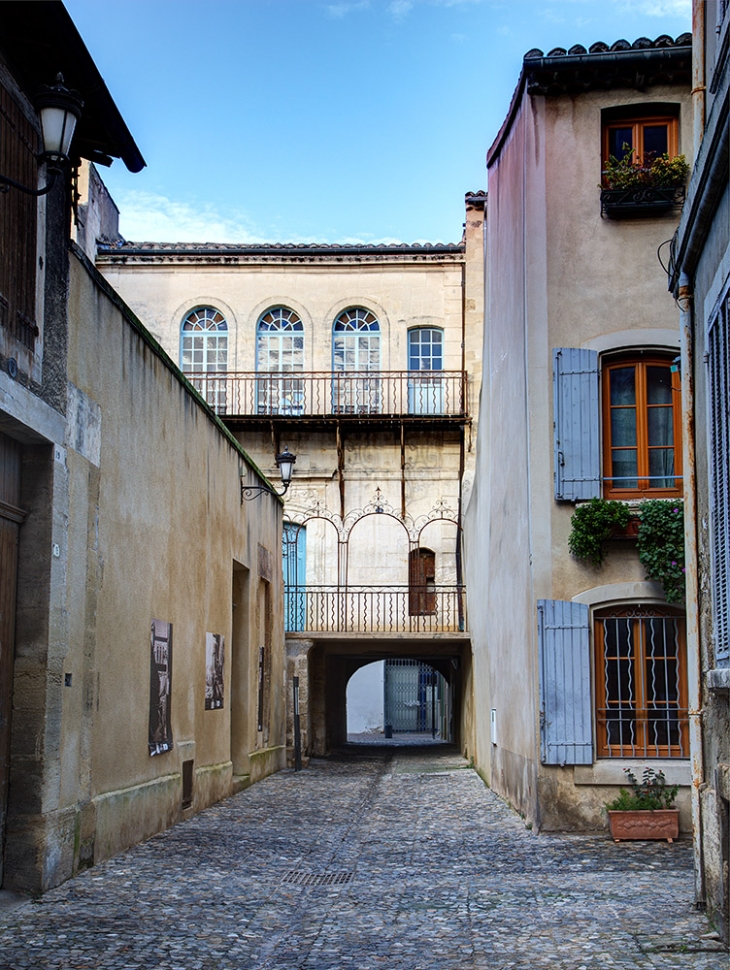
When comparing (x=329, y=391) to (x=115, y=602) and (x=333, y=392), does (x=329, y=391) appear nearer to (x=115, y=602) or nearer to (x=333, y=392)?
(x=333, y=392)

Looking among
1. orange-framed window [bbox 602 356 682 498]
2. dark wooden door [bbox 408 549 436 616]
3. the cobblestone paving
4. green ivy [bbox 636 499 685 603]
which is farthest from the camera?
dark wooden door [bbox 408 549 436 616]

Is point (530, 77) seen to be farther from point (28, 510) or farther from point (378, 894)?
point (378, 894)

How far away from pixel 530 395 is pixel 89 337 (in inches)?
190

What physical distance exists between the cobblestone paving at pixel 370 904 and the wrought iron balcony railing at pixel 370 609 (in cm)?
1266

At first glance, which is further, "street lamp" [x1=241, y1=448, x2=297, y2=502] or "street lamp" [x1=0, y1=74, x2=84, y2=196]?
"street lamp" [x1=241, y1=448, x2=297, y2=502]

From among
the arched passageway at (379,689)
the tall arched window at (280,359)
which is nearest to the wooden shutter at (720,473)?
the arched passageway at (379,689)

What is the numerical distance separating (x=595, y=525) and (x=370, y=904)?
490 centimetres

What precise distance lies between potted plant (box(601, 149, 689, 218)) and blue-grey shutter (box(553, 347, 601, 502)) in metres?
1.68

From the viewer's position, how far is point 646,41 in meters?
12.3

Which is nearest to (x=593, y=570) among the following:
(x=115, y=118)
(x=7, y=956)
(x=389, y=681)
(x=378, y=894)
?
(x=378, y=894)

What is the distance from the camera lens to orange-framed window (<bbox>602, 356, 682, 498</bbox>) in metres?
11.8

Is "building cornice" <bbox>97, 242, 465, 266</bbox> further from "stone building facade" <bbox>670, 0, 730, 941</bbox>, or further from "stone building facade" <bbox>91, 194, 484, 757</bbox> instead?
"stone building facade" <bbox>670, 0, 730, 941</bbox>

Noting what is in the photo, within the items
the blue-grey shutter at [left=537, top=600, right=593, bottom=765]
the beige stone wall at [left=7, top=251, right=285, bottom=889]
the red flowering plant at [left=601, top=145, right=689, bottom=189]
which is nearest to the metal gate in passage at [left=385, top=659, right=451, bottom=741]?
the beige stone wall at [left=7, top=251, right=285, bottom=889]

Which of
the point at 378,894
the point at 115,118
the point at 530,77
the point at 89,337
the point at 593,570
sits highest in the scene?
the point at 530,77
